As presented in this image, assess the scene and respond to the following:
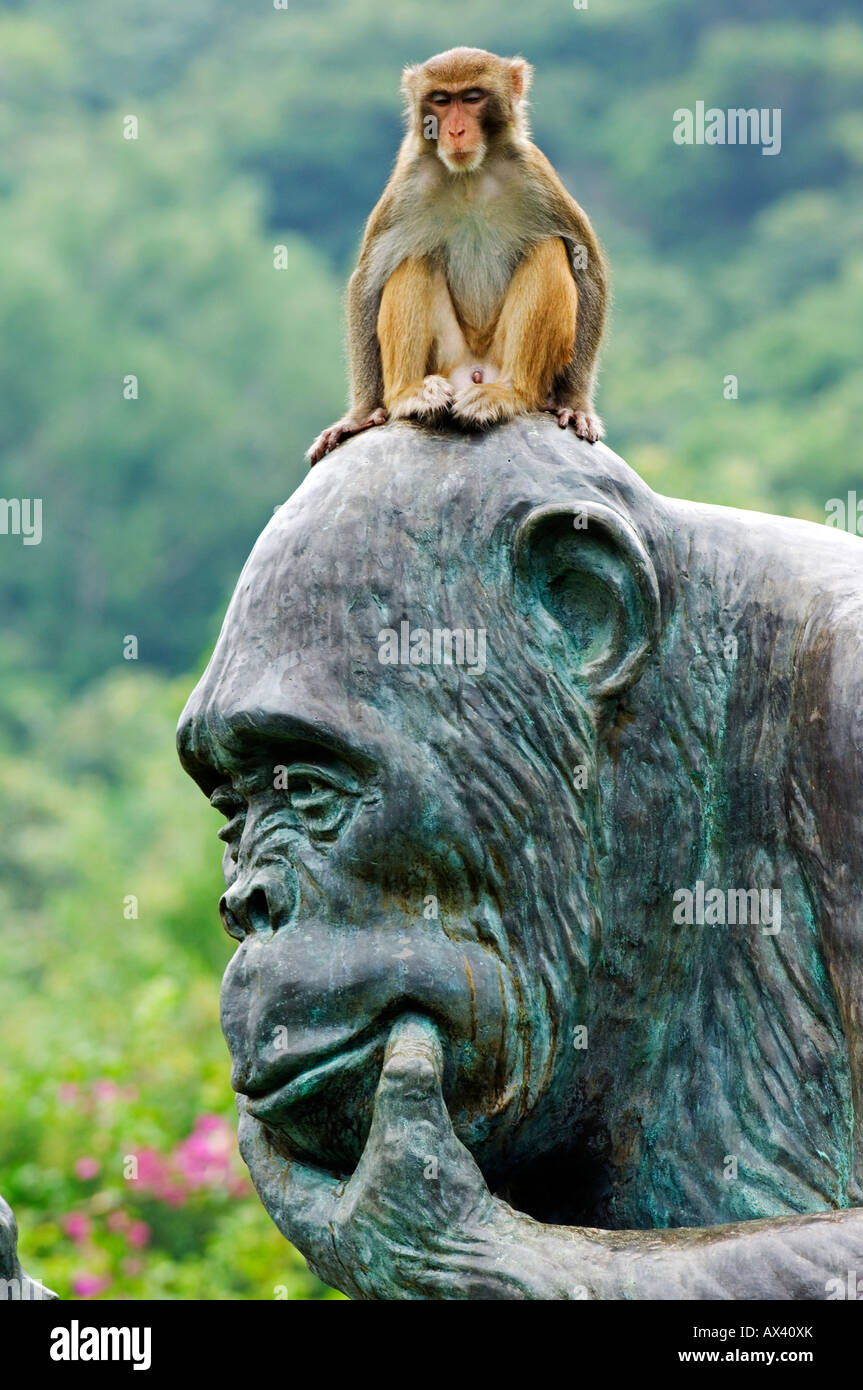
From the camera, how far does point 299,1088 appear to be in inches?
116

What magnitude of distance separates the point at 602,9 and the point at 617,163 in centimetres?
476

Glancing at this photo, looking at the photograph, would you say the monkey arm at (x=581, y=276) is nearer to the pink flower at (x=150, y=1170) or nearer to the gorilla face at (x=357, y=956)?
the gorilla face at (x=357, y=956)

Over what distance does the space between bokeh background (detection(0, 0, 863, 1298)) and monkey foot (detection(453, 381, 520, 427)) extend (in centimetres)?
1256

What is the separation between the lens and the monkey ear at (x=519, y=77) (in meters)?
4.27

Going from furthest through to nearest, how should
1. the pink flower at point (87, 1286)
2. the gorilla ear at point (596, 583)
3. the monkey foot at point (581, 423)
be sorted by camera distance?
1. the pink flower at point (87, 1286)
2. the monkey foot at point (581, 423)
3. the gorilla ear at point (596, 583)

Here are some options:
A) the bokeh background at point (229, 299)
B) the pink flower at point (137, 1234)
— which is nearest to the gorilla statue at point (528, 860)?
the pink flower at point (137, 1234)

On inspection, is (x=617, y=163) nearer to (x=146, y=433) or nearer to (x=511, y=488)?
(x=146, y=433)

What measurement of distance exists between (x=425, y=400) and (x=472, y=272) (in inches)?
25.3

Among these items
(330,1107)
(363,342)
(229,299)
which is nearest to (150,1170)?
(363,342)

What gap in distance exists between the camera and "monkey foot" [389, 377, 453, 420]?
10.6ft

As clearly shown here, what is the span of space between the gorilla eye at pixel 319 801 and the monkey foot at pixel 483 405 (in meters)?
0.64

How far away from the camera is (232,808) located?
319 cm

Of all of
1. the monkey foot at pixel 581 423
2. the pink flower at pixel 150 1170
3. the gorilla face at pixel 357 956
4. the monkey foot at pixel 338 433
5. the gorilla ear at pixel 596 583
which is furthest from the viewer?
the pink flower at pixel 150 1170

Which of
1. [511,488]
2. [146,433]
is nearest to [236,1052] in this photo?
[511,488]
